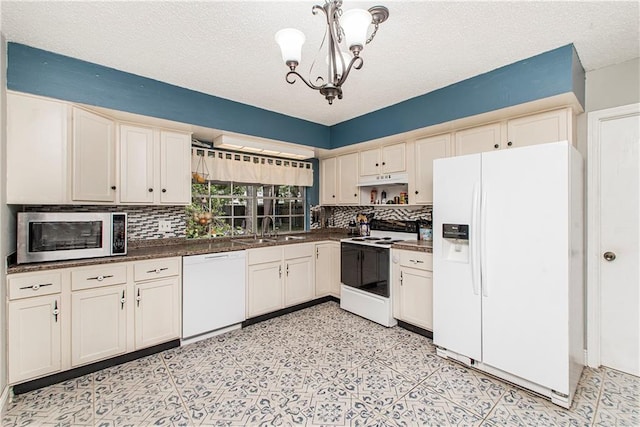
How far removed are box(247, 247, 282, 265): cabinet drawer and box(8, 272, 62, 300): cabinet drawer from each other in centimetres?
159

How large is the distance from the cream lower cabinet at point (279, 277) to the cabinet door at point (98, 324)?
1193 millimetres

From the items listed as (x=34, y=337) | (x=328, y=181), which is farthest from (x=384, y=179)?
(x=34, y=337)

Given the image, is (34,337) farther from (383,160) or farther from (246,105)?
(383,160)

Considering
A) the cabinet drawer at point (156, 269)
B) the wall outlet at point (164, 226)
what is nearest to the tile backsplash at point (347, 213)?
the wall outlet at point (164, 226)

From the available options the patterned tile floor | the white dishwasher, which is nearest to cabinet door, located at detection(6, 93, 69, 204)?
the white dishwasher

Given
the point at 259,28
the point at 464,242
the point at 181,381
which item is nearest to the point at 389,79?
the point at 259,28

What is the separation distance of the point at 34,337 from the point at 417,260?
3.19m

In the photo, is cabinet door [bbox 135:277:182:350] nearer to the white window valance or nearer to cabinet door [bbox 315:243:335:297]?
the white window valance

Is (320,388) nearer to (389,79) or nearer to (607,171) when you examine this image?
(389,79)

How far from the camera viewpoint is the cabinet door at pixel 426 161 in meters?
3.16

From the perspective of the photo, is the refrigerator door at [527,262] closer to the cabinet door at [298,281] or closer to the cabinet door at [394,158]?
the cabinet door at [394,158]

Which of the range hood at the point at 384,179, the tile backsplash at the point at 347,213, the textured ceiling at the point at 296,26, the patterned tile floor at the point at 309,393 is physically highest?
the textured ceiling at the point at 296,26

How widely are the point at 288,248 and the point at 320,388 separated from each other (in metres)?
1.74

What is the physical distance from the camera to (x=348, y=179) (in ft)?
13.9
